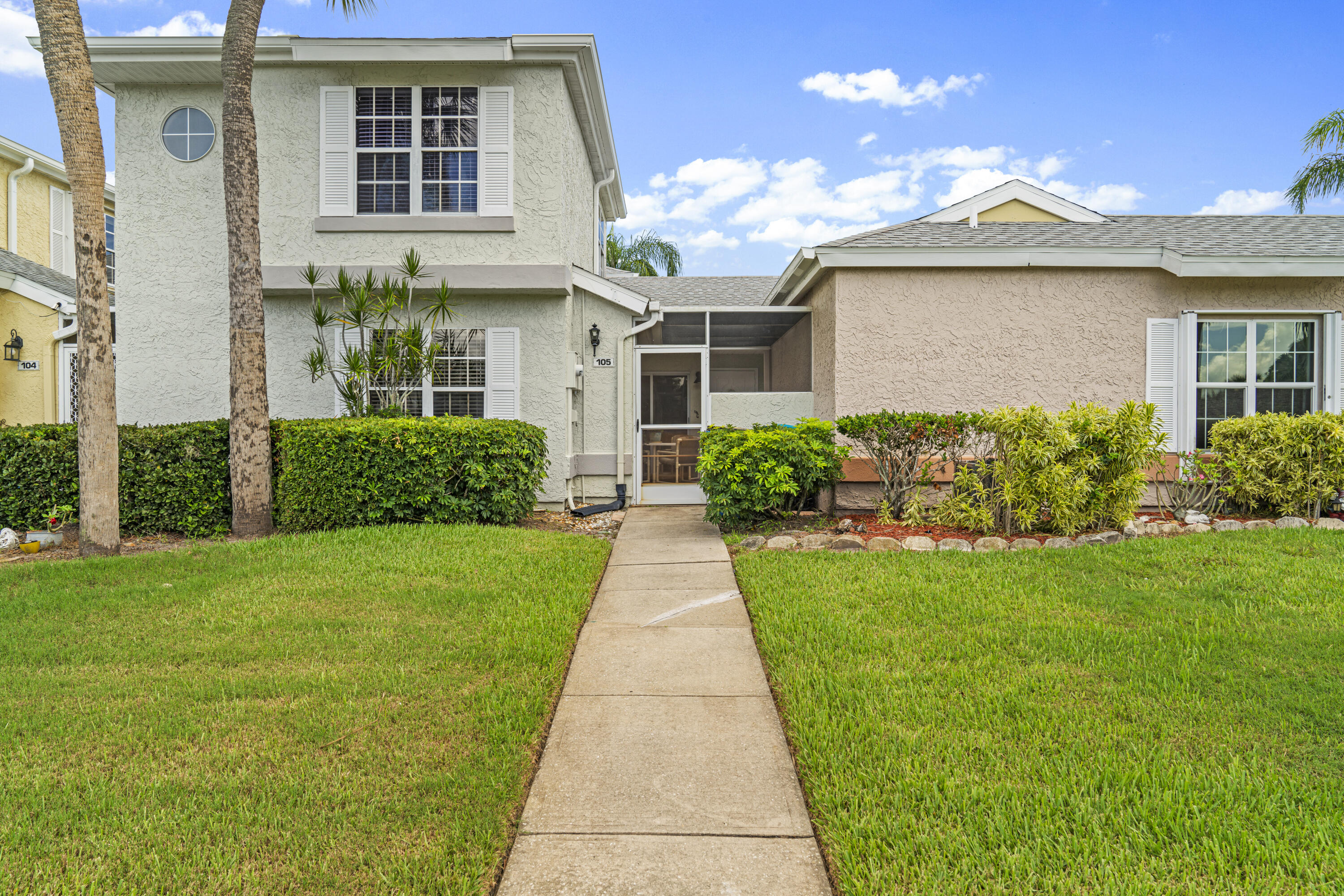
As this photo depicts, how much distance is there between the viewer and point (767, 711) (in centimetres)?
369

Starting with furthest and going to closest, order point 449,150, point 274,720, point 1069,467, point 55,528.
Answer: point 449,150, point 55,528, point 1069,467, point 274,720

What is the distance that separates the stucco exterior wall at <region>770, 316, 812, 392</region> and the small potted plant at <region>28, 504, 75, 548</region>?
31.3ft

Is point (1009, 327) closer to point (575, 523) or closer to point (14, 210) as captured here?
point (575, 523)

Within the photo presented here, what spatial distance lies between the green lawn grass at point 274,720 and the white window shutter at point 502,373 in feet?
13.3

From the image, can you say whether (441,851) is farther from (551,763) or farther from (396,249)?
(396,249)

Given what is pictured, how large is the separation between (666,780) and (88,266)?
7703mm

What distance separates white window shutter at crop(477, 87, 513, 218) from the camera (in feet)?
32.4

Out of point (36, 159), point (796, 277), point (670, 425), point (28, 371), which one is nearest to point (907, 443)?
point (796, 277)

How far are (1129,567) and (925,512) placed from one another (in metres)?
2.52

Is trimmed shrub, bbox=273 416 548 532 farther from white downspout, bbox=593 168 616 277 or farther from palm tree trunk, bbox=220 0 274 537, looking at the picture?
white downspout, bbox=593 168 616 277

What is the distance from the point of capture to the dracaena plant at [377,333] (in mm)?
9086

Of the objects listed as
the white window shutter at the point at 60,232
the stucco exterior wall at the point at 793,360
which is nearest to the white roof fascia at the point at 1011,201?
the stucco exterior wall at the point at 793,360

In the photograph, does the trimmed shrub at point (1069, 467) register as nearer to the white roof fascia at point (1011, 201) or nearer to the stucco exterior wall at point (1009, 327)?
the stucco exterior wall at point (1009, 327)

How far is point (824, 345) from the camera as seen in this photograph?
1027 cm
